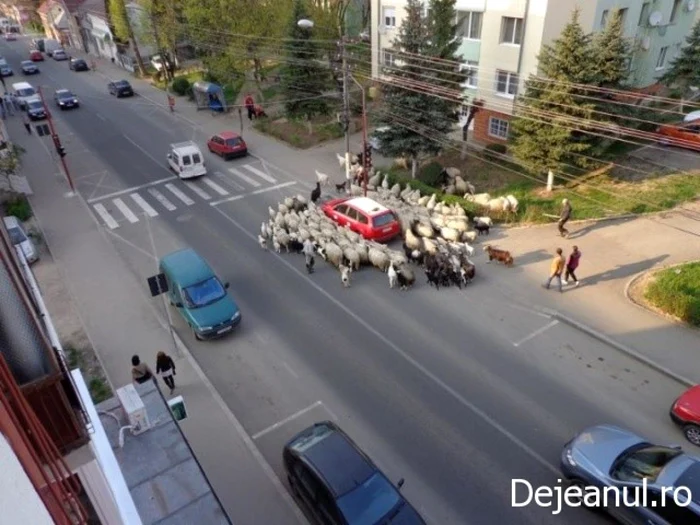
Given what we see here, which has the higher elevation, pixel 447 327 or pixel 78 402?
pixel 78 402

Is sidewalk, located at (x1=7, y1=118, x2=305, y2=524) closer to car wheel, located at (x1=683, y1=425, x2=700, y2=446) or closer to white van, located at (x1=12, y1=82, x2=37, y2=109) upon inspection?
car wheel, located at (x1=683, y1=425, x2=700, y2=446)

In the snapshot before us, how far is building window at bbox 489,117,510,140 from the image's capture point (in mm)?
28406

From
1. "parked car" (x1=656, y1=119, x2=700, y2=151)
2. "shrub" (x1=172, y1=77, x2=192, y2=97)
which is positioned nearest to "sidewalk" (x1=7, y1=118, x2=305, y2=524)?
"shrub" (x1=172, y1=77, x2=192, y2=97)

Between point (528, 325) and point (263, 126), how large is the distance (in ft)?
80.9

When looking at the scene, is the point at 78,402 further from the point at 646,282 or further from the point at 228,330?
the point at 646,282

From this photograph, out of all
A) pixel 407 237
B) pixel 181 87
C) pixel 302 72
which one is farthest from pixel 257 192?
pixel 181 87

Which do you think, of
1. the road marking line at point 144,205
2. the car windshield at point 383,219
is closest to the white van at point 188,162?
the road marking line at point 144,205

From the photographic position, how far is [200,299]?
15.8 metres

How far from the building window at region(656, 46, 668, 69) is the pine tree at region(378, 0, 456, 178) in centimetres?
1689

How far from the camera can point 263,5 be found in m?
37.9

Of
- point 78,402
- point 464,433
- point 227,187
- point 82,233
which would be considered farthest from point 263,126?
point 78,402

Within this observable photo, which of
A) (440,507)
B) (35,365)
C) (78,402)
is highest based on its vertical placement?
(35,365)

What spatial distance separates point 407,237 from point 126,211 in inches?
534

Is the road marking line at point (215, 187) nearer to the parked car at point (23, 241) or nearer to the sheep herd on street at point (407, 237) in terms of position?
the sheep herd on street at point (407, 237)
